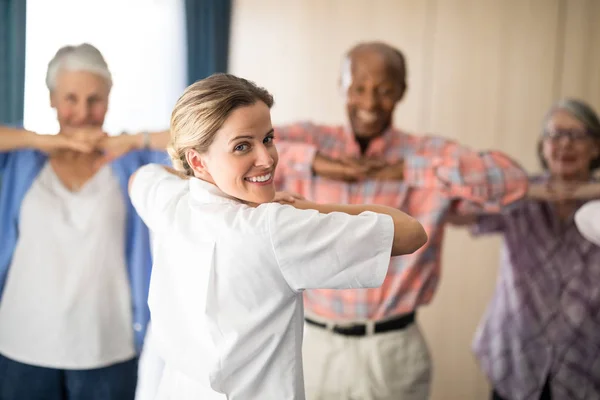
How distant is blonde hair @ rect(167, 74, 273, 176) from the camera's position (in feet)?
3.01

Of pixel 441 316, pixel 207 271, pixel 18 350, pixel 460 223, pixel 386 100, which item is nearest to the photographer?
pixel 207 271

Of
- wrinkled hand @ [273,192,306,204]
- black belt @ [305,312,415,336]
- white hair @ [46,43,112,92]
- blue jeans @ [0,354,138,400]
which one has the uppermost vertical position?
white hair @ [46,43,112,92]

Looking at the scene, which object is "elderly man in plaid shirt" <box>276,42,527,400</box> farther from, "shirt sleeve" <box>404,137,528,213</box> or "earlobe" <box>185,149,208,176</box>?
"earlobe" <box>185,149,208,176</box>

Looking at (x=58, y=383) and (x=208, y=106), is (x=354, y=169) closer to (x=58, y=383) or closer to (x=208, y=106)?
(x=208, y=106)

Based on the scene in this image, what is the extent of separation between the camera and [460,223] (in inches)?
69.9

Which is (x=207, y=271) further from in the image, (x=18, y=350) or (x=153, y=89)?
(x=153, y=89)

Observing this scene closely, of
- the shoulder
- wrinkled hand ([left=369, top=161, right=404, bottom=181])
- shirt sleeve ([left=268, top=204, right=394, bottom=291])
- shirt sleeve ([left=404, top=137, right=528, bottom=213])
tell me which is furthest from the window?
shirt sleeve ([left=268, top=204, right=394, bottom=291])

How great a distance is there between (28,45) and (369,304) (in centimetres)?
109

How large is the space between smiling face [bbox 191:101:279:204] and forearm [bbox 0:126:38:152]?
734 mm

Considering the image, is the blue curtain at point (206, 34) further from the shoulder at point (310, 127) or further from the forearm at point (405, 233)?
the forearm at point (405, 233)

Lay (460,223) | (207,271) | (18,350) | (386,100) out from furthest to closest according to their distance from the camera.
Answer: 1. (460,223)
2. (386,100)
3. (18,350)
4. (207,271)

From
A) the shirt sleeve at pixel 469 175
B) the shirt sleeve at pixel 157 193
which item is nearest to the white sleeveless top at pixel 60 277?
the shirt sleeve at pixel 157 193

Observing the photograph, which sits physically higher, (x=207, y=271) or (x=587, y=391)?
(x=207, y=271)

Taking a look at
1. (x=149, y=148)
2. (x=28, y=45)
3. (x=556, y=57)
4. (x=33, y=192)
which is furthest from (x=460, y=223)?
(x=28, y=45)
